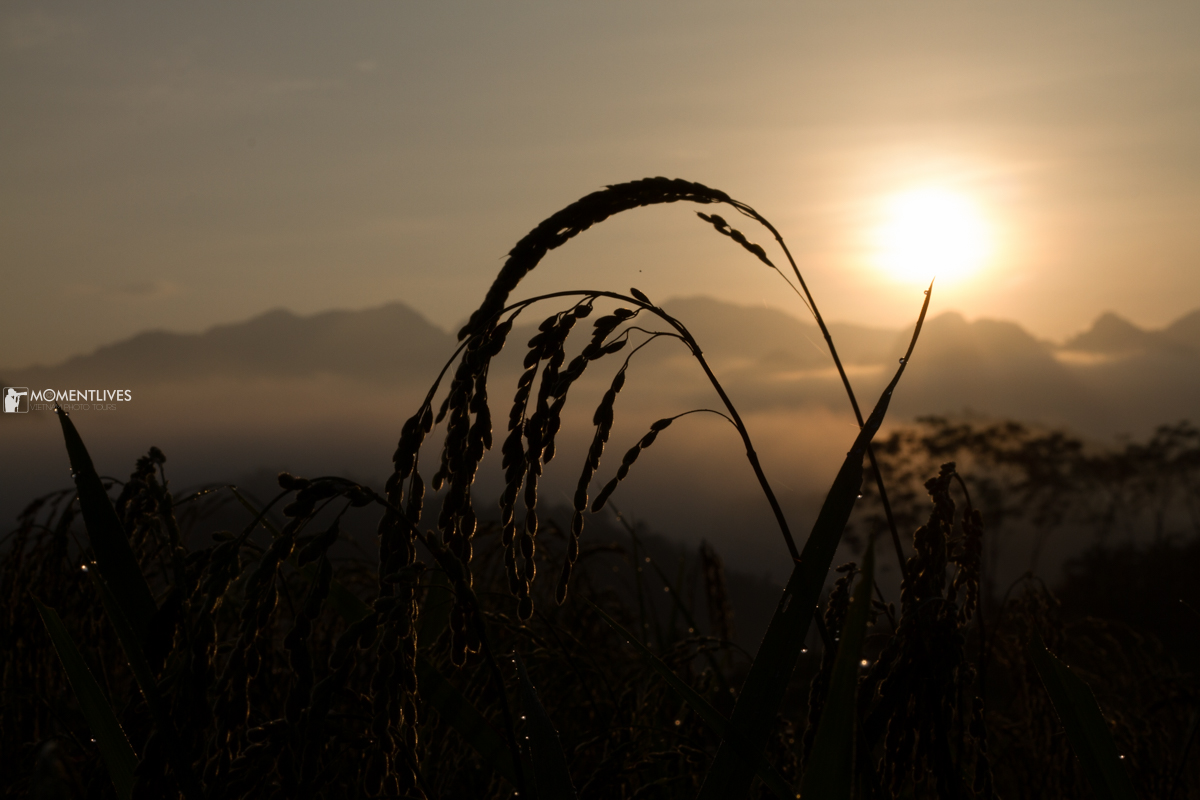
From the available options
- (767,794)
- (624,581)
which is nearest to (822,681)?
(767,794)

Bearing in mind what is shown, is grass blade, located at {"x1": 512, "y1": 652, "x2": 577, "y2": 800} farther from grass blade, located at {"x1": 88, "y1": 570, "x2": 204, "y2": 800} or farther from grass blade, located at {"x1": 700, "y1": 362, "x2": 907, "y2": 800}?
grass blade, located at {"x1": 88, "y1": 570, "x2": 204, "y2": 800}

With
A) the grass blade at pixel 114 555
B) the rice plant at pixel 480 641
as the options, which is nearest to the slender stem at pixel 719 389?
the rice plant at pixel 480 641

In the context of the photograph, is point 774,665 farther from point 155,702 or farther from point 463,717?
point 155,702


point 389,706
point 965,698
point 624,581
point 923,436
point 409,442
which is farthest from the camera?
point 923,436

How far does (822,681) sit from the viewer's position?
4.19ft

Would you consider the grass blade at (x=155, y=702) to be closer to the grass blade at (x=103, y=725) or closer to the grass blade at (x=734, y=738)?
the grass blade at (x=103, y=725)

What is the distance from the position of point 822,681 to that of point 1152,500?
24024 millimetres

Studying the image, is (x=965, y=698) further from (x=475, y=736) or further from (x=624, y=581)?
(x=624, y=581)

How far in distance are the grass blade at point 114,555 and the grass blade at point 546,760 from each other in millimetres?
538

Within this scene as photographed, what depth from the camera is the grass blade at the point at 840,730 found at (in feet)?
3.05

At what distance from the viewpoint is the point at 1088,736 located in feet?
4.08

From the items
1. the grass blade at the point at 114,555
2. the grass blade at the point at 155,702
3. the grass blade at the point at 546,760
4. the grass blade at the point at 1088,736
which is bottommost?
the grass blade at the point at 1088,736

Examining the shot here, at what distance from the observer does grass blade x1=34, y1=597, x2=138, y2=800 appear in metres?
1.13

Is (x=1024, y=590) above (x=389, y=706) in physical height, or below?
below
